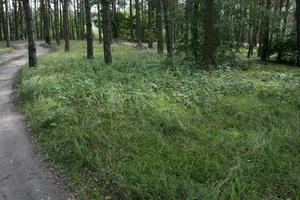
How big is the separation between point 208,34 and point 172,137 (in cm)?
708

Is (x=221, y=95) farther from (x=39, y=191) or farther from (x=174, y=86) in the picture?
(x=39, y=191)

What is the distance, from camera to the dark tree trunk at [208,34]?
9.66 m

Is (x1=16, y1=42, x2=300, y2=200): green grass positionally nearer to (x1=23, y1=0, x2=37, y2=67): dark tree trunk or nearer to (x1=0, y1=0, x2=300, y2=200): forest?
(x1=0, y1=0, x2=300, y2=200): forest

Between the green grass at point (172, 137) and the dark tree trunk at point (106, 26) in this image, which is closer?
the green grass at point (172, 137)

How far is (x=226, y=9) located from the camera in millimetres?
10656

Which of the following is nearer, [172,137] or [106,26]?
[172,137]

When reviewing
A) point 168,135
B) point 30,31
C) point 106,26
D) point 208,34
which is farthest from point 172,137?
point 30,31

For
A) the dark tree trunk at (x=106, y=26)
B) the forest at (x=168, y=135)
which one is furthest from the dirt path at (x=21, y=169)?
the dark tree trunk at (x=106, y=26)

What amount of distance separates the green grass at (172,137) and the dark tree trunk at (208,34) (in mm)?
3363

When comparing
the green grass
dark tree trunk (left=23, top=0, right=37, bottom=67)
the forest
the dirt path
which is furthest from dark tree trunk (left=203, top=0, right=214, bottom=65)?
dark tree trunk (left=23, top=0, right=37, bottom=67)

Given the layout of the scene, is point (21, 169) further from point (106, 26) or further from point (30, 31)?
point (30, 31)

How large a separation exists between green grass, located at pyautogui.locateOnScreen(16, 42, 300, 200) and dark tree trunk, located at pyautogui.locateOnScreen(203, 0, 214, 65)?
3363mm

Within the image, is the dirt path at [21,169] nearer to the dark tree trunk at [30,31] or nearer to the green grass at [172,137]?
the green grass at [172,137]

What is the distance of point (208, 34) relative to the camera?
9.84 meters
